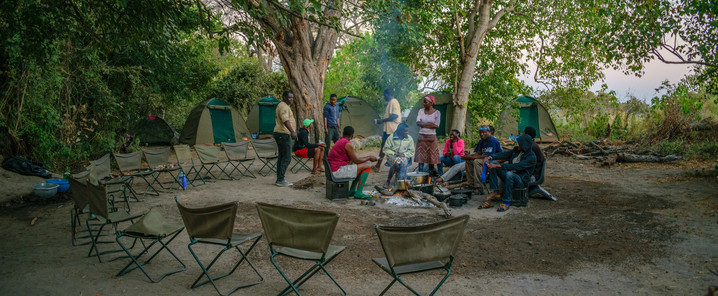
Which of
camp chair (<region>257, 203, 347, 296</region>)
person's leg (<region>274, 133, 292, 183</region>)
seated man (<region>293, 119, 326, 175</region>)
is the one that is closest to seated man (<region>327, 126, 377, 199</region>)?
person's leg (<region>274, 133, 292, 183</region>)

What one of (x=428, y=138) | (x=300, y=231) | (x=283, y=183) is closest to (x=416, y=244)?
(x=300, y=231)

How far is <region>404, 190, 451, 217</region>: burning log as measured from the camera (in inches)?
244

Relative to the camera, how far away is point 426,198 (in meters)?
6.73

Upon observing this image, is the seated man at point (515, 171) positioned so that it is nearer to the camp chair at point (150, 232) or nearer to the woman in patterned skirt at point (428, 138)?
the woman in patterned skirt at point (428, 138)

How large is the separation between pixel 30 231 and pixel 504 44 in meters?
12.7

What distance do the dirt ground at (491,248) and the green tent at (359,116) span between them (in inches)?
371

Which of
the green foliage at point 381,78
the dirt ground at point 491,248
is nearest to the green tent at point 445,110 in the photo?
the green foliage at point 381,78

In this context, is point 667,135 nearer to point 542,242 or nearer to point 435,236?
point 542,242

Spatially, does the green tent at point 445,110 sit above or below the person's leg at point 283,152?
above

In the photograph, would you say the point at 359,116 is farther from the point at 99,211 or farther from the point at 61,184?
the point at 99,211

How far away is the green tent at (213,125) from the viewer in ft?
49.4

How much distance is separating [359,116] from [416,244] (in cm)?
1409

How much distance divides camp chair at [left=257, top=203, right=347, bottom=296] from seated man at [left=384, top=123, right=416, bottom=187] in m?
4.29

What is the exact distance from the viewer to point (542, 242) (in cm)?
485
